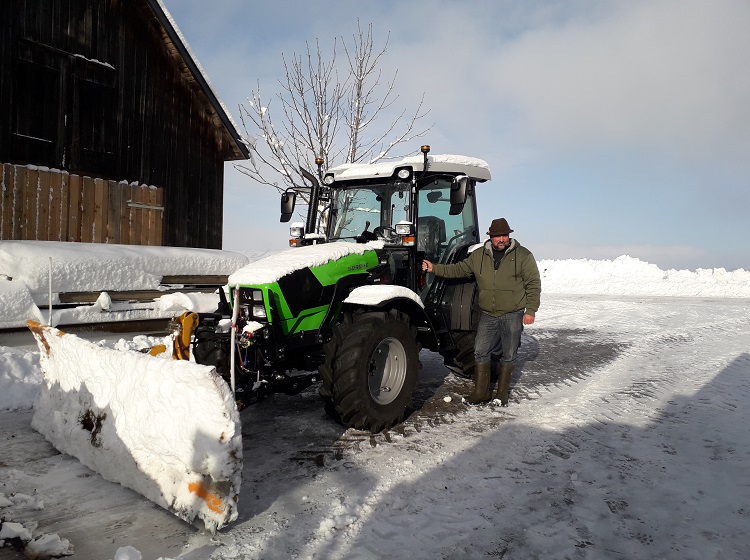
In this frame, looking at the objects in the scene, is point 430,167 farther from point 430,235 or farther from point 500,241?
point 500,241

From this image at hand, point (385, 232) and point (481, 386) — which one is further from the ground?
point (385, 232)

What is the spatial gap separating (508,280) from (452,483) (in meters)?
2.43

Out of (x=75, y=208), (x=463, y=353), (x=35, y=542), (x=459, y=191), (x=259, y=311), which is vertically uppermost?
(x=75, y=208)

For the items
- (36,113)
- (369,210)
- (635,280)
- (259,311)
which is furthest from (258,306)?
(635,280)

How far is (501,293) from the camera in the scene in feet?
17.1

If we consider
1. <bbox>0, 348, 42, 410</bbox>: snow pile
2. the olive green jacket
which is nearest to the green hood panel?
the olive green jacket

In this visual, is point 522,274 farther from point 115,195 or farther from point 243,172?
point 243,172

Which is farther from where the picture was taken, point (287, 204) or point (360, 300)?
point (287, 204)

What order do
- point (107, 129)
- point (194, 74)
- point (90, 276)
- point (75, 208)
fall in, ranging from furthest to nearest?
1. point (194, 74)
2. point (107, 129)
3. point (75, 208)
4. point (90, 276)

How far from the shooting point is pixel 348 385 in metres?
3.92

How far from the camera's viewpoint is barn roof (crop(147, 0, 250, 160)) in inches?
402

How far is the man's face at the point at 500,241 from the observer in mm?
5217

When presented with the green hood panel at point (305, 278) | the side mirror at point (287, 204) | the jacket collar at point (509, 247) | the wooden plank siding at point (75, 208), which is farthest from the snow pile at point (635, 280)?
the green hood panel at point (305, 278)

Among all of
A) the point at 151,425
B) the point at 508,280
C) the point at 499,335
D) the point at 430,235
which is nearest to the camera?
the point at 151,425
